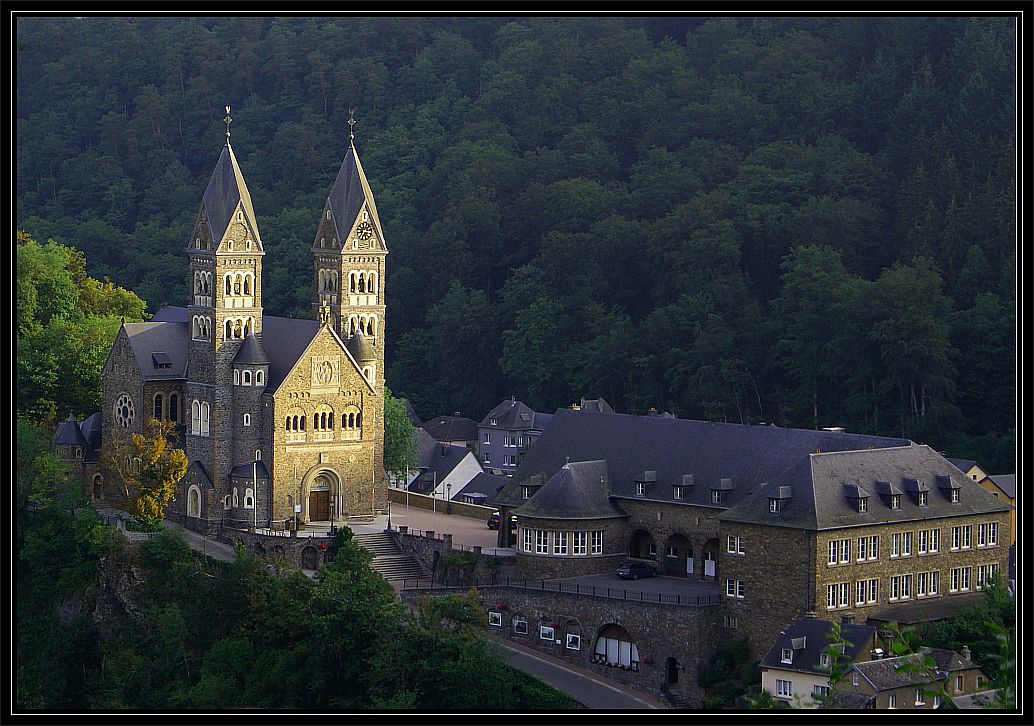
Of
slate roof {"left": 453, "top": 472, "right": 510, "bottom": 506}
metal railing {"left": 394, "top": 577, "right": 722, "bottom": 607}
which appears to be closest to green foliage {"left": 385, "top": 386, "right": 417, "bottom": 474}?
slate roof {"left": 453, "top": 472, "right": 510, "bottom": 506}

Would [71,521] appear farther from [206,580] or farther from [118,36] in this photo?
[118,36]

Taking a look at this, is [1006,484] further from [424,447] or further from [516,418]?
[516,418]

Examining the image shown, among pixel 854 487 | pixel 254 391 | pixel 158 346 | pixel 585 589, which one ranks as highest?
pixel 158 346

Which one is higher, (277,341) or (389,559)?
(277,341)

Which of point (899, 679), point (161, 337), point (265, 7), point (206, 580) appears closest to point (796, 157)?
point (161, 337)

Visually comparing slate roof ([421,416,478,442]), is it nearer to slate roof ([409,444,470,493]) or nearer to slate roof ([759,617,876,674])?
slate roof ([409,444,470,493])

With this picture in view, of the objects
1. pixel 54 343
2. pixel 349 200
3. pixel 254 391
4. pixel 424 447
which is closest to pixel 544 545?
pixel 254 391

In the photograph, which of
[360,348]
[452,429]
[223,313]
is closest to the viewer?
[223,313]
